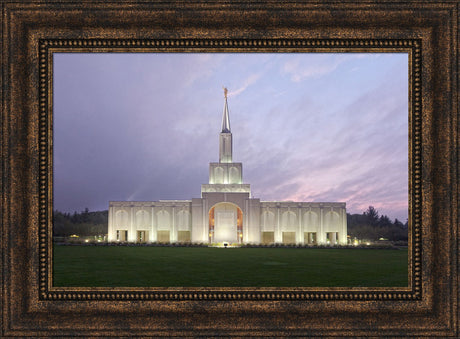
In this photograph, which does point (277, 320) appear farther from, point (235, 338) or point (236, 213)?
point (236, 213)

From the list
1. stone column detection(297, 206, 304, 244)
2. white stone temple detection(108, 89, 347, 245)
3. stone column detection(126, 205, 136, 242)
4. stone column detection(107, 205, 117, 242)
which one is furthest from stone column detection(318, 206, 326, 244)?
stone column detection(107, 205, 117, 242)

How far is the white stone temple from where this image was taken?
160ft

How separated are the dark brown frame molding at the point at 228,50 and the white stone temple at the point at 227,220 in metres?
44.3

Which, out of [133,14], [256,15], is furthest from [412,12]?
[133,14]

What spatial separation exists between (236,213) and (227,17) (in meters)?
45.9

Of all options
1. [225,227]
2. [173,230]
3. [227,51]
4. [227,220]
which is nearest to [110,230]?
[173,230]

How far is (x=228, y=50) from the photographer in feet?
15.6

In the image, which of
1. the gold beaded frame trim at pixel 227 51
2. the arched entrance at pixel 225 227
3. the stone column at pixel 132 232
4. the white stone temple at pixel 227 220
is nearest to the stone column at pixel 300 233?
the white stone temple at pixel 227 220

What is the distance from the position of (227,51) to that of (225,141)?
164ft

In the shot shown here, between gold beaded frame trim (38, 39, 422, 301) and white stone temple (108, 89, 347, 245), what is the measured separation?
44209mm

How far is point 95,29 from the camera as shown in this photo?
15.3ft

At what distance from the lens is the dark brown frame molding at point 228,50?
4.30 meters

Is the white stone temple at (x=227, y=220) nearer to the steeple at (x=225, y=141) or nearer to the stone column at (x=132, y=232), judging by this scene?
the stone column at (x=132, y=232)

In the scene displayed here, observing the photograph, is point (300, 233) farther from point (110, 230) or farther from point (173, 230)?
A: point (110, 230)
